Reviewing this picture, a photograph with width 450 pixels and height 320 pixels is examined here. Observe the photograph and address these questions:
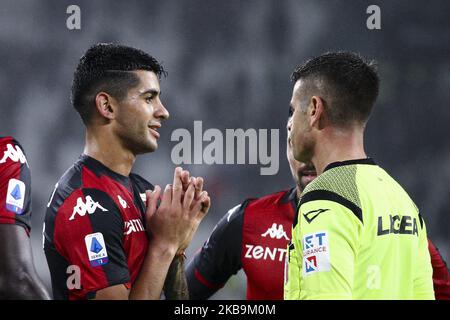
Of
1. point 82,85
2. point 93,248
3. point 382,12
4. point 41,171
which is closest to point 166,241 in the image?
point 93,248

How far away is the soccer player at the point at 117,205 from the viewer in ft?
8.70

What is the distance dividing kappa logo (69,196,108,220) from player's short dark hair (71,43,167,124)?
0.45 meters

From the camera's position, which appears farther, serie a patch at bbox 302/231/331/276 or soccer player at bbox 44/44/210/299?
soccer player at bbox 44/44/210/299

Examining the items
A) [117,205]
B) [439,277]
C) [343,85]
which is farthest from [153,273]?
[439,277]

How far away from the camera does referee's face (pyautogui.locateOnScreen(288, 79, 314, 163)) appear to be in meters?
2.33

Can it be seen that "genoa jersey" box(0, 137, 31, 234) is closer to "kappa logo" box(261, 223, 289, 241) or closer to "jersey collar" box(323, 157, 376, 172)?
"jersey collar" box(323, 157, 376, 172)

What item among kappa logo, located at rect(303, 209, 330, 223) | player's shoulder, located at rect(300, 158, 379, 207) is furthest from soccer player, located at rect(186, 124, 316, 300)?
kappa logo, located at rect(303, 209, 330, 223)

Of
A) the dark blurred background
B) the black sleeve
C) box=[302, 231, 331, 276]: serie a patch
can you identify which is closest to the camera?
box=[302, 231, 331, 276]: serie a patch

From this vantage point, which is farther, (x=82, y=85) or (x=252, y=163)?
(x=252, y=163)

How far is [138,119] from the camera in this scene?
3000 millimetres

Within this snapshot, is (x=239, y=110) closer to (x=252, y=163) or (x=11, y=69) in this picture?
(x=252, y=163)

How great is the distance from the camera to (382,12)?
610 centimetres
